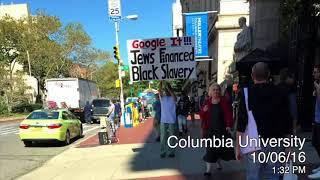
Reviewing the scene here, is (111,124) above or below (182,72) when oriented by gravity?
below

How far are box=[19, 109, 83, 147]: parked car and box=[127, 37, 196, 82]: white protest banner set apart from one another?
8039mm

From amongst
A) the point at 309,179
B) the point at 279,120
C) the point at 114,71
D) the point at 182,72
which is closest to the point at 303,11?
the point at 182,72

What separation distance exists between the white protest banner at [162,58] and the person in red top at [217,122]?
75.3 inches

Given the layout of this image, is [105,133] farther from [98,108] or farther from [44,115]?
[98,108]

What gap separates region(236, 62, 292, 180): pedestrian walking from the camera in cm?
548

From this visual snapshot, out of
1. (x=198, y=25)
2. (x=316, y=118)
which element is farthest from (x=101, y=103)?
(x=316, y=118)

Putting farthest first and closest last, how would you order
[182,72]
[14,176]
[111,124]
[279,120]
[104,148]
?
[111,124] < [104,148] < [14,176] < [182,72] < [279,120]

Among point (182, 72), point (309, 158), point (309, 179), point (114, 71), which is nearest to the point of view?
point (309, 179)

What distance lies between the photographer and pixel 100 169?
1119 cm

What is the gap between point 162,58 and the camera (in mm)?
10820

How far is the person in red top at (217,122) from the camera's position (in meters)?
8.66

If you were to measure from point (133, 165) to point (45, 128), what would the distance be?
7426 mm

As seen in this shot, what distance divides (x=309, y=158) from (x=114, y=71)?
305 ft

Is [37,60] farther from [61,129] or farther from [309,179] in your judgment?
[309,179]
